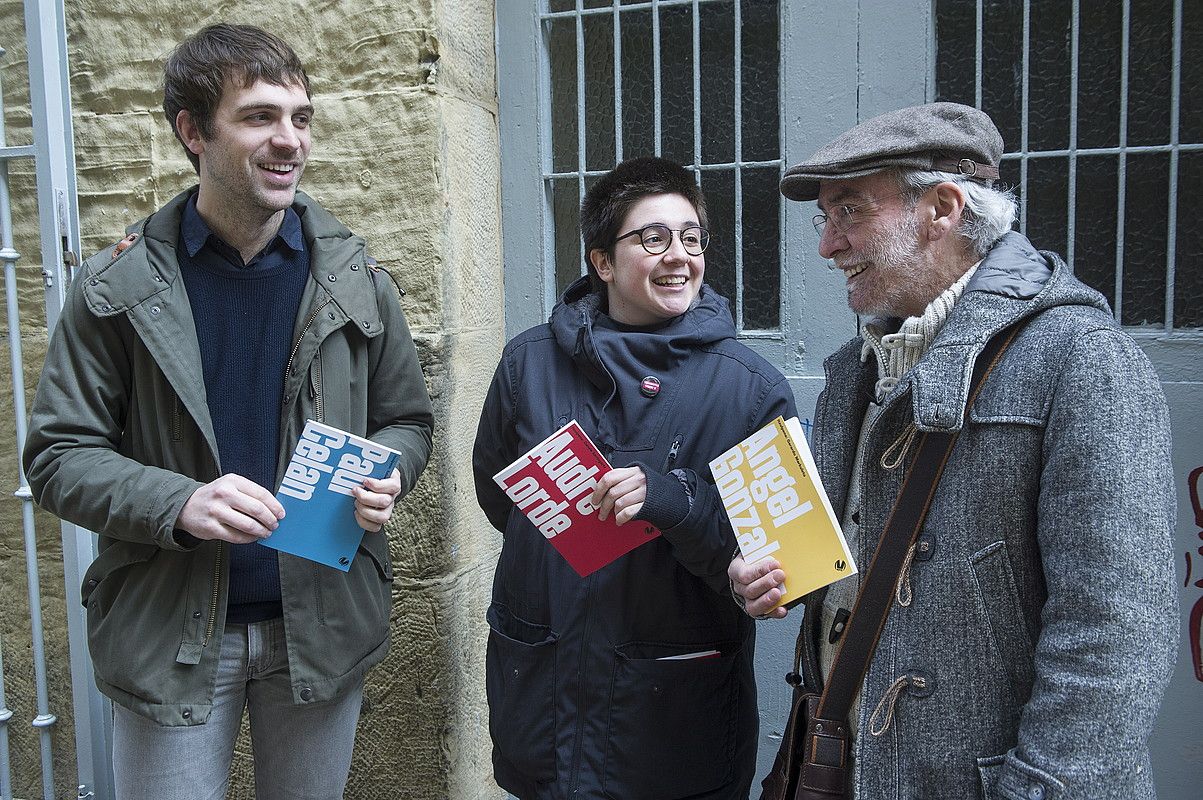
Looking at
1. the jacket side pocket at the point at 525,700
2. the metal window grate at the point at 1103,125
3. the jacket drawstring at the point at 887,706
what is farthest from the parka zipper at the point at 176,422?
the metal window grate at the point at 1103,125

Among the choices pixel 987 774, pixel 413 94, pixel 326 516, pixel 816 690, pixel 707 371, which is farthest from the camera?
pixel 413 94

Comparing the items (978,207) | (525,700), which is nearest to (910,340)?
(978,207)

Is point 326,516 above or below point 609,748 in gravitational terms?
above

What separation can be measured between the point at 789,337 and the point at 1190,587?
49.6 inches

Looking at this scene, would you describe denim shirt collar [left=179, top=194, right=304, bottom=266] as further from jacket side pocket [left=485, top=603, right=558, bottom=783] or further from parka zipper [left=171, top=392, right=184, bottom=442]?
jacket side pocket [left=485, top=603, right=558, bottom=783]

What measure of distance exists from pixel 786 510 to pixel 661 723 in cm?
61

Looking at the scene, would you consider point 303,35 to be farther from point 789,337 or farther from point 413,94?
point 789,337

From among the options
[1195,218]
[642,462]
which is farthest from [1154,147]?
[642,462]

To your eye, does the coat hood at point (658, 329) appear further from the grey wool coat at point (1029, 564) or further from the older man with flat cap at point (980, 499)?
the grey wool coat at point (1029, 564)

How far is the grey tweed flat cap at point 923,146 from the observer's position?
1730 mm

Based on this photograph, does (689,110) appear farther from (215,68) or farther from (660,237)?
(215,68)

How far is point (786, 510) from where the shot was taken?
1.79m

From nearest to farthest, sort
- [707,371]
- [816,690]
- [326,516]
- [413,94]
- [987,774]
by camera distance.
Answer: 1. [987,774]
2. [816,690]
3. [326,516]
4. [707,371]
5. [413,94]

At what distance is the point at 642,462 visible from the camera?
7.15 feet
